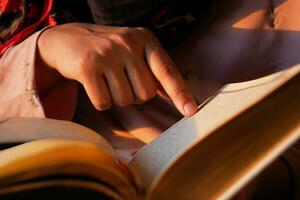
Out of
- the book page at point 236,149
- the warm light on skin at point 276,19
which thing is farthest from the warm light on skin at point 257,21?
the book page at point 236,149

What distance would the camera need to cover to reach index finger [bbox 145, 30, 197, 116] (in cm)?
40

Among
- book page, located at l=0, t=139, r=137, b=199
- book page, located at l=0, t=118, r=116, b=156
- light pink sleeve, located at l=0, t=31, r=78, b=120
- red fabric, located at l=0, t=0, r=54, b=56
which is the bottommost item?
light pink sleeve, located at l=0, t=31, r=78, b=120

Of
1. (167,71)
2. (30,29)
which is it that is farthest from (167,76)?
(30,29)

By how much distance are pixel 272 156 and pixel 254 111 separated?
0.09ft

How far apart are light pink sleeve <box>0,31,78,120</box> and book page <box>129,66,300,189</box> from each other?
0.19m

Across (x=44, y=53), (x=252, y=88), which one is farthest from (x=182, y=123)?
(x=44, y=53)

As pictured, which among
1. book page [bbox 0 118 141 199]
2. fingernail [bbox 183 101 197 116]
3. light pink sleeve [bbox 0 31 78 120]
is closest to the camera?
book page [bbox 0 118 141 199]

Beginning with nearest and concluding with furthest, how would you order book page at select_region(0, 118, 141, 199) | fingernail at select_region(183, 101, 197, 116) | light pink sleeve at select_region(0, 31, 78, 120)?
book page at select_region(0, 118, 141, 199) → fingernail at select_region(183, 101, 197, 116) → light pink sleeve at select_region(0, 31, 78, 120)

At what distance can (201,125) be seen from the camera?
0.31m

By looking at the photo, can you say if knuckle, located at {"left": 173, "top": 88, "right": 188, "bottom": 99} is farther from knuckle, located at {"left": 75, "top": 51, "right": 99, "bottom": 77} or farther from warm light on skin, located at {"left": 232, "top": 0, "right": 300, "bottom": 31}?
warm light on skin, located at {"left": 232, "top": 0, "right": 300, "bottom": 31}

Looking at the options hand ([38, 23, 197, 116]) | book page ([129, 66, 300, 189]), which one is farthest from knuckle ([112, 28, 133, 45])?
book page ([129, 66, 300, 189])

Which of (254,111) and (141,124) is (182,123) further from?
(141,124)

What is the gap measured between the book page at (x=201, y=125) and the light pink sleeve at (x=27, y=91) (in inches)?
7.5

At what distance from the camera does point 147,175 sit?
11.8 inches
